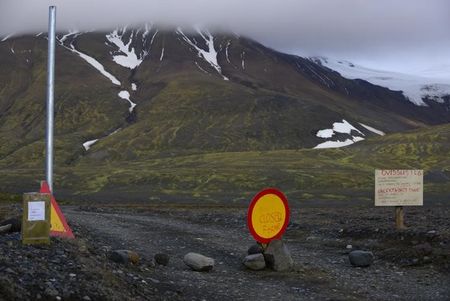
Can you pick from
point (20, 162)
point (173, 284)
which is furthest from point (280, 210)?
point (20, 162)

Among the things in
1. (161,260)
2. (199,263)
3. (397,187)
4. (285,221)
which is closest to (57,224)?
(161,260)

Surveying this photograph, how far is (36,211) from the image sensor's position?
1227 centimetres

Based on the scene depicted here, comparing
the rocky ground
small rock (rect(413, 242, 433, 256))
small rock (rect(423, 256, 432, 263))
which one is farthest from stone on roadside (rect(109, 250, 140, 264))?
small rock (rect(413, 242, 433, 256))

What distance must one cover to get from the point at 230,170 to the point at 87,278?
96.8 metres

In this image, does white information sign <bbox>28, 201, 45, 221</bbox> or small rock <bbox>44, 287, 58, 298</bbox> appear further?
white information sign <bbox>28, 201, 45, 221</bbox>

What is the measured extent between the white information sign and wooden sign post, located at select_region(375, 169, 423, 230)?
532 inches

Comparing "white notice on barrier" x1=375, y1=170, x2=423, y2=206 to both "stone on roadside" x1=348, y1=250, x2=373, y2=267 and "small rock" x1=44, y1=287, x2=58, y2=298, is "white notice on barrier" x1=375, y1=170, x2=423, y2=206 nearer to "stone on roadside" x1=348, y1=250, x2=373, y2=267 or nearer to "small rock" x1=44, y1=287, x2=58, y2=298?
"stone on roadside" x1=348, y1=250, x2=373, y2=267

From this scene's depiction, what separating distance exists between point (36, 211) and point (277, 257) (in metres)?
6.29

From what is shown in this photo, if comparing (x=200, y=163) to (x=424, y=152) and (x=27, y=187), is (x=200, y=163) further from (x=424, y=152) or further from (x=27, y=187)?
(x=424, y=152)

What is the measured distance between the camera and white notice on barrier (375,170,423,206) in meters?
22.2

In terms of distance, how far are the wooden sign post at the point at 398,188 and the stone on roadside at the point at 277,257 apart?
25.0 feet

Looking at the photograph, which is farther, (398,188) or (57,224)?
(398,188)

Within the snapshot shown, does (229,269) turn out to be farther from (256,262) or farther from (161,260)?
(161,260)

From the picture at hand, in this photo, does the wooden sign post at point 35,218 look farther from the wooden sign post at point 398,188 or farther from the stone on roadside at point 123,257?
the wooden sign post at point 398,188
